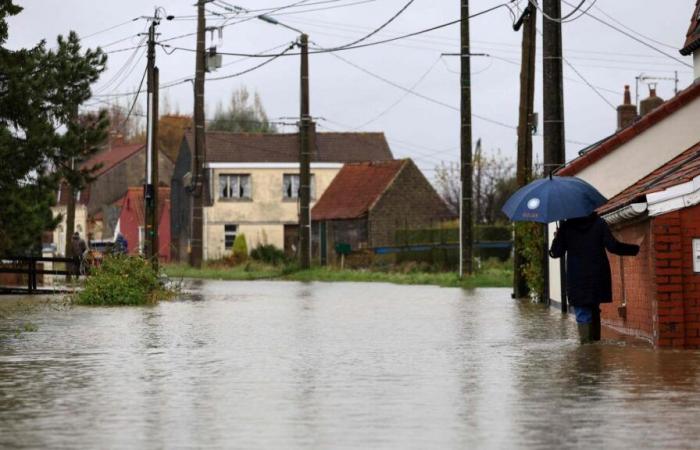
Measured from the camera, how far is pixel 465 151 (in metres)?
43.2

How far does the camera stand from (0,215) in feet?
103

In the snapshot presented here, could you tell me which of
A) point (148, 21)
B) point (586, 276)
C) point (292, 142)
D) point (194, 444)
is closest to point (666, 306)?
point (586, 276)

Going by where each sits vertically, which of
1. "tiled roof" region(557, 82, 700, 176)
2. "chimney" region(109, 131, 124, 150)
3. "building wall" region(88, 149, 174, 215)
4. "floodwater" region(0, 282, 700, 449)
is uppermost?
"chimney" region(109, 131, 124, 150)

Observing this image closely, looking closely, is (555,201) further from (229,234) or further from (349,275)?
(229,234)

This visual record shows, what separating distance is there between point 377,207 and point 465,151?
2910 cm

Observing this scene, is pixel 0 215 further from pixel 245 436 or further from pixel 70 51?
pixel 245 436

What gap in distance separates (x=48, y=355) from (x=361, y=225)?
56.3 m

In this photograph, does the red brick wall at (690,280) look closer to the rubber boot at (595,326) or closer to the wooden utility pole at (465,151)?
the rubber boot at (595,326)

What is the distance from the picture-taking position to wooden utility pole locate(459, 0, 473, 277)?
42906 mm

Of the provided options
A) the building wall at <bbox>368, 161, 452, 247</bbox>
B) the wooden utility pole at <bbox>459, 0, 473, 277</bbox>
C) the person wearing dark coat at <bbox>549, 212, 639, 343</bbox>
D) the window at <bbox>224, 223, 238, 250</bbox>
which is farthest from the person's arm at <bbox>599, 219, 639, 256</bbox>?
the window at <bbox>224, 223, 238, 250</bbox>

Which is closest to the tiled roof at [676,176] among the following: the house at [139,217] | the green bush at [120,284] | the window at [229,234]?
the green bush at [120,284]

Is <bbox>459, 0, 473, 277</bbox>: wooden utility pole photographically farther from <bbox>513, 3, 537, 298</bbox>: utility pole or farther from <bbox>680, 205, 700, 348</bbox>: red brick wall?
<bbox>680, 205, 700, 348</bbox>: red brick wall

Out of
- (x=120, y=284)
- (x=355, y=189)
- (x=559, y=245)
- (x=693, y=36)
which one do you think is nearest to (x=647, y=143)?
(x=693, y=36)

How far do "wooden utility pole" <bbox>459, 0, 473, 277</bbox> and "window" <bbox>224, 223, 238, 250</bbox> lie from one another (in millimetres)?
36563
